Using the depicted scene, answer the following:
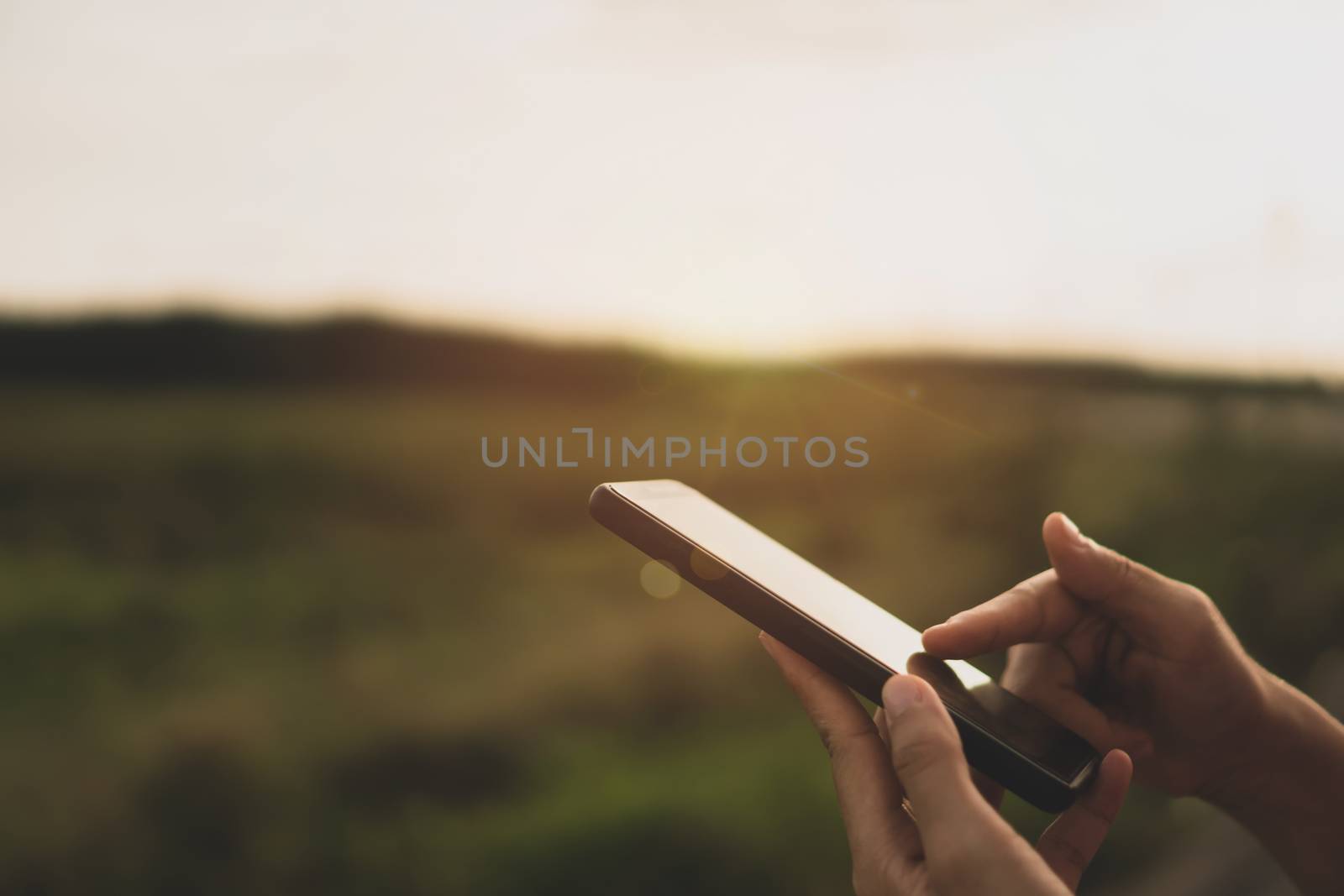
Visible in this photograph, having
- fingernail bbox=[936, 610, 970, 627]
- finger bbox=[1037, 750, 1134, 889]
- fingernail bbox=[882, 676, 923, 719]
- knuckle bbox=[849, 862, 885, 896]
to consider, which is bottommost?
finger bbox=[1037, 750, 1134, 889]

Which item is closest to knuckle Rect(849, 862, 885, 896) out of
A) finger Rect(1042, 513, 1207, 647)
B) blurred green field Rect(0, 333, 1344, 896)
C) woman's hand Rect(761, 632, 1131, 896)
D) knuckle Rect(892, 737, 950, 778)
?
woman's hand Rect(761, 632, 1131, 896)

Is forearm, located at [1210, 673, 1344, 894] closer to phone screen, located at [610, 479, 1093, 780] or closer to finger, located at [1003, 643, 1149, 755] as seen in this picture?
finger, located at [1003, 643, 1149, 755]

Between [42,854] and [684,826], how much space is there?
1.55m

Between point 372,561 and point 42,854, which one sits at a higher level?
point 372,561

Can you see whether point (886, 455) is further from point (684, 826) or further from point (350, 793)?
point (350, 793)

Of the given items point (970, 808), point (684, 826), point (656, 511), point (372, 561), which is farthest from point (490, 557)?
point (970, 808)

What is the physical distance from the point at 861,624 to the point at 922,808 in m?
0.29

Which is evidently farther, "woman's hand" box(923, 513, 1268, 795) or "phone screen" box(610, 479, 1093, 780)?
"woman's hand" box(923, 513, 1268, 795)

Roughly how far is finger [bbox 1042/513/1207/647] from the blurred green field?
1388 mm

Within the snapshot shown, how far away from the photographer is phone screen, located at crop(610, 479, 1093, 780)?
824mm

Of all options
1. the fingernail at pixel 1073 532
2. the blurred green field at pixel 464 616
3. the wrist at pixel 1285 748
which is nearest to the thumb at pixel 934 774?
the fingernail at pixel 1073 532

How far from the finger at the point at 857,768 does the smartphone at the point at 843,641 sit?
0.12 ft

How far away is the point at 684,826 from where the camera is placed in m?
2.24

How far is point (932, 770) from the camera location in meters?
0.66
